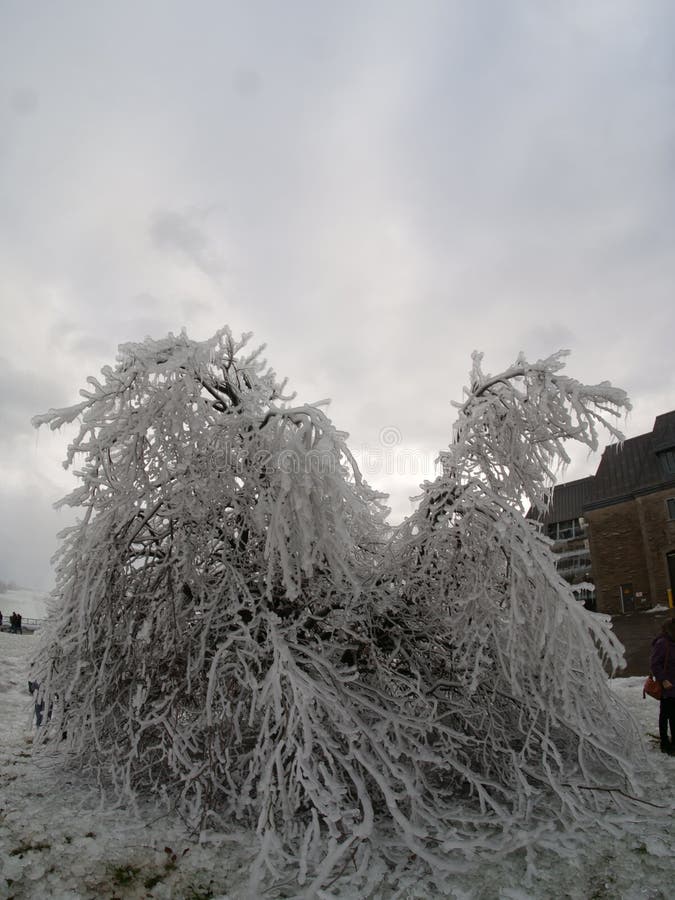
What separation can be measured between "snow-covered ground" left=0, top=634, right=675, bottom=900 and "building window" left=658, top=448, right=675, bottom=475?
25.1m

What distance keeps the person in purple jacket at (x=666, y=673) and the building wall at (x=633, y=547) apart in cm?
2170

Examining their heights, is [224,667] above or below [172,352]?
below

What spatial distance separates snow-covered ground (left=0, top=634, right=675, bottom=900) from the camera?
3400mm

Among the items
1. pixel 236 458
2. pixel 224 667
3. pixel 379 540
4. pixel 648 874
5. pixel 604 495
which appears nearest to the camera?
pixel 648 874

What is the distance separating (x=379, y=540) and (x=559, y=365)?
2.59 meters

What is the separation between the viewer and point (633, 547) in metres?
27.0

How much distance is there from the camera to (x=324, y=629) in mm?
5320

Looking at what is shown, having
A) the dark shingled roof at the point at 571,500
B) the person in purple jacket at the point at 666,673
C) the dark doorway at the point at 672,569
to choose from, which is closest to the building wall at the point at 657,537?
the dark doorway at the point at 672,569

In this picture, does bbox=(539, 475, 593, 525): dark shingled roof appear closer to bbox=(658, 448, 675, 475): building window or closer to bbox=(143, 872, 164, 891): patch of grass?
bbox=(658, 448, 675, 475): building window

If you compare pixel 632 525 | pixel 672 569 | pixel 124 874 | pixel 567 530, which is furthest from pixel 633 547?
pixel 124 874

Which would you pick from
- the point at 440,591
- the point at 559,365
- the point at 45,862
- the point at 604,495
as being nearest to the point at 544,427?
the point at 559,365

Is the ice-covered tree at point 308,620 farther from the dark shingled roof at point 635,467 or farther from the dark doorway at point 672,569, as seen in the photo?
the dark shingled roof at point 635,467

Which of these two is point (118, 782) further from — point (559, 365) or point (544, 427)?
A: point (559, 365)

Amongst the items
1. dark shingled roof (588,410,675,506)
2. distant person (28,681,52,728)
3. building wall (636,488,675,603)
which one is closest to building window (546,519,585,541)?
dark shingled roof (588,410,675,506)
